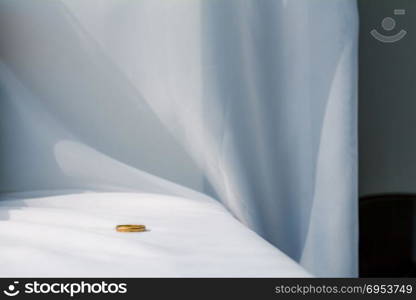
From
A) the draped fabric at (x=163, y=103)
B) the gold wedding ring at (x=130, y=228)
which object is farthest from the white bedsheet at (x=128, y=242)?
the draped fabric at (x=163, y=103)

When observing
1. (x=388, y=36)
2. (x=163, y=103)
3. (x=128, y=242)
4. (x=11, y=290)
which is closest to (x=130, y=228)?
(x=128, y=242)

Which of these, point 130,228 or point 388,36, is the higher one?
point 388,36

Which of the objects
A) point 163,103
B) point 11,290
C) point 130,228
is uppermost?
point 163,103

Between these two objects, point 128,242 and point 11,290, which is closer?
point 11,290

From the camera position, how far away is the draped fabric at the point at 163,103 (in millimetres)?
1330

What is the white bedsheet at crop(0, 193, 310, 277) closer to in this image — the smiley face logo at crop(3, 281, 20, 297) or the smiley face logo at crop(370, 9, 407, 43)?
the smiley face logo at crop(3, 281, 20, 297)

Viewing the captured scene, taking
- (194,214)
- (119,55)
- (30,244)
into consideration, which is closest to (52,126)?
(119,55)

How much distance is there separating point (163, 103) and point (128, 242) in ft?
1.96

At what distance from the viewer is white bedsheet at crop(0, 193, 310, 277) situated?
0.72m

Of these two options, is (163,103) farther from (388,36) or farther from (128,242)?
(388,36)

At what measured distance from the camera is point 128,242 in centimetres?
84

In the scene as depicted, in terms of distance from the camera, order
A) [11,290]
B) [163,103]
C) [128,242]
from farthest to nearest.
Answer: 1. [163,103]
2. [128,242]
3. [11,290]

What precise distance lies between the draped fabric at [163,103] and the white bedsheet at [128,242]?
0.12 metres

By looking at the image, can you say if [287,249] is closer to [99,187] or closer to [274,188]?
[274,188]
